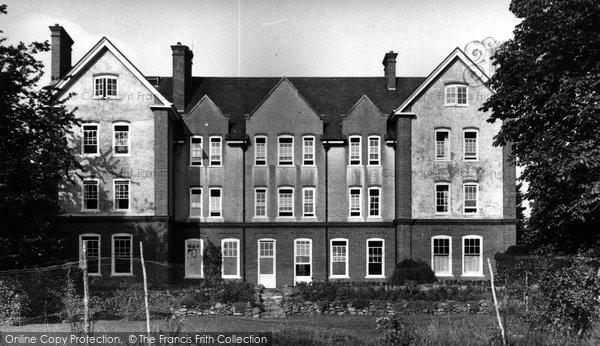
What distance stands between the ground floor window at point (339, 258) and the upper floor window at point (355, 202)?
178cm

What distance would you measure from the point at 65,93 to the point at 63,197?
598 cm

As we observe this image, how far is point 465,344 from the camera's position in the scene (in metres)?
15.2

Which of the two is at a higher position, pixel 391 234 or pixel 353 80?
pixel 353 80

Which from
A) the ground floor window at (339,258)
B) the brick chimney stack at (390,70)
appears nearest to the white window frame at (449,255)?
the ground floor window at (339,258)

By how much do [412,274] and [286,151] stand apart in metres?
11.0

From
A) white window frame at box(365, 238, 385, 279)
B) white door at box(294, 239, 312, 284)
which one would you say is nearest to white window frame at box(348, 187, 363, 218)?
white window frame at box(365, 238, 385, 279)

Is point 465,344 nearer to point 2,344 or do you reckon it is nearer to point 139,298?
point 2,344

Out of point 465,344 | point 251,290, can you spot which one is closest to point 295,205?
point 251,290

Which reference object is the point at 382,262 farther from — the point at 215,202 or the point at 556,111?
the point at 556,111

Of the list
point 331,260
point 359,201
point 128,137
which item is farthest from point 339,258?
point 128,137

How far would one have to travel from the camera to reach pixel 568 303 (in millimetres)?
15906

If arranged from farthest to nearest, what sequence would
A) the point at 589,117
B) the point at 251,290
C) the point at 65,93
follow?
the point at 65,93 < the point at 251,290 < the point at 589,117

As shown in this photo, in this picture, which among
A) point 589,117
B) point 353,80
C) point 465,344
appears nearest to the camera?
point 465,344

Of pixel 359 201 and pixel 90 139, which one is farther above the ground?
pixel 90 139
